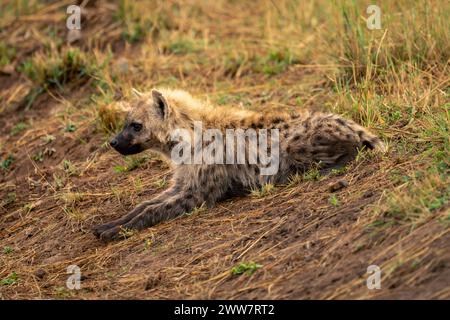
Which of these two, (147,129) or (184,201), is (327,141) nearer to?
(184,201)

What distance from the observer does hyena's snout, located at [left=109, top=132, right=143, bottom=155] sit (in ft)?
18.1

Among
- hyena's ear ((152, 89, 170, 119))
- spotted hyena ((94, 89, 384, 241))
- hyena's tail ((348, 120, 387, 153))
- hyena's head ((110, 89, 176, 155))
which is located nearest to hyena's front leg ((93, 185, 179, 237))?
spotted hyena ((94, 89, 384, 241))

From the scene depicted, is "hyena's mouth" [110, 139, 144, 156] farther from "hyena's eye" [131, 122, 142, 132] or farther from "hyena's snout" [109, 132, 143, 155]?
"hyena's eye" [131, 122, 142, 132]

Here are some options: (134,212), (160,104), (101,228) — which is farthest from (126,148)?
(101,228)

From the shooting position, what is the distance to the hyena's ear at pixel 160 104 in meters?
5.48

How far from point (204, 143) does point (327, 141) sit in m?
0.83

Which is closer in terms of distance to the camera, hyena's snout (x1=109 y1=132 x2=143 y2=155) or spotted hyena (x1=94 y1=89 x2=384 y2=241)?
spotted hyena (x1=94 y1=89 x2=384 y2=241)

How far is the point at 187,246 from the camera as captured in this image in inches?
184

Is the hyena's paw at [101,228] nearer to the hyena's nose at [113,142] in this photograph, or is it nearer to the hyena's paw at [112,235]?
the hyena's paw at [112,235]

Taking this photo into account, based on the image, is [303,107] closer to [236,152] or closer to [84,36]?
[236,152]

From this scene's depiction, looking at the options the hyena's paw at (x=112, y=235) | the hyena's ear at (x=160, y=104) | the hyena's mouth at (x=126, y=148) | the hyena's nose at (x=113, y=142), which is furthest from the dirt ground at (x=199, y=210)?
the hyena's ear at (x=160, y=104)

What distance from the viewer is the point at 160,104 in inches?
219
